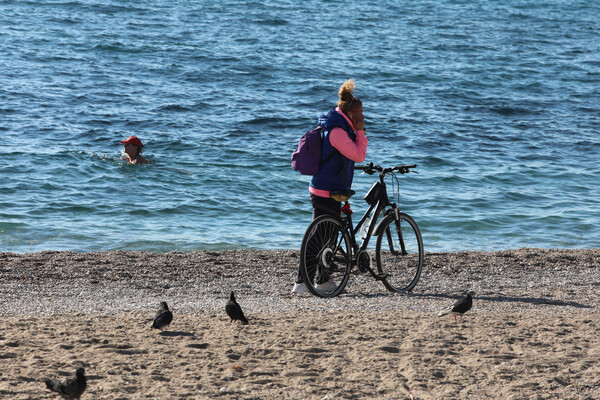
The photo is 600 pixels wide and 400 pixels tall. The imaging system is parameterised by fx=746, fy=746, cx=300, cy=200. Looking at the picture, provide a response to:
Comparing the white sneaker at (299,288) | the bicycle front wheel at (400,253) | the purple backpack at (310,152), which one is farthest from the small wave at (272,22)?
the purple backpack at (310,152)

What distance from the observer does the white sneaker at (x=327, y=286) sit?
761 cm

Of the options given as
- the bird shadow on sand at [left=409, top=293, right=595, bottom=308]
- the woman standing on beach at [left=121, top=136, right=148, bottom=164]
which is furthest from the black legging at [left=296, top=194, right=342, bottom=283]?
the woman standing on beach at [left=121, top=136, right=148, bottom=164]

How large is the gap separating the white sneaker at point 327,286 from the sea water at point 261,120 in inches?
134

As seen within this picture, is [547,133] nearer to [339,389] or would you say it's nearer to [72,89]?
[72,89]

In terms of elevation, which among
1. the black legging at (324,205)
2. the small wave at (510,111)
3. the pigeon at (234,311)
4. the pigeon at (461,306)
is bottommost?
the small wave at (510,111)

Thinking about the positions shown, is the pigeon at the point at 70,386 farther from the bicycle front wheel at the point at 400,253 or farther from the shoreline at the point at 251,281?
the bicycle front wheel at the point at 400,253

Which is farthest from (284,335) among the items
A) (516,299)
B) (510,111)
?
(510,111)

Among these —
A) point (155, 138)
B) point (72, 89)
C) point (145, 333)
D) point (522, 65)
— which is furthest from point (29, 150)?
point (522, 65)

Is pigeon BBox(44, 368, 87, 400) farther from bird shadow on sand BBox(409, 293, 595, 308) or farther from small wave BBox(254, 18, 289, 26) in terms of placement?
small wave BBox(254, 18, 289, 26)

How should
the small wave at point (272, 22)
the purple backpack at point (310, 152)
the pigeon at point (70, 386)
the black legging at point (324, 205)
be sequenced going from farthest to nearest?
the small wave at point (272, 22) → the black legging at point (324, 205) → the purple backpack at point (310, 152) → the pigeon at point (70, 386)

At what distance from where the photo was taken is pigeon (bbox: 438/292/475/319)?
6.74 metres

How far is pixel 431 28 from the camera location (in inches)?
1419

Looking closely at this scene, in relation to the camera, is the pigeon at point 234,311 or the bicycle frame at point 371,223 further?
the bicycle frame at point 371,223

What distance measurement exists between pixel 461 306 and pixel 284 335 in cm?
176
